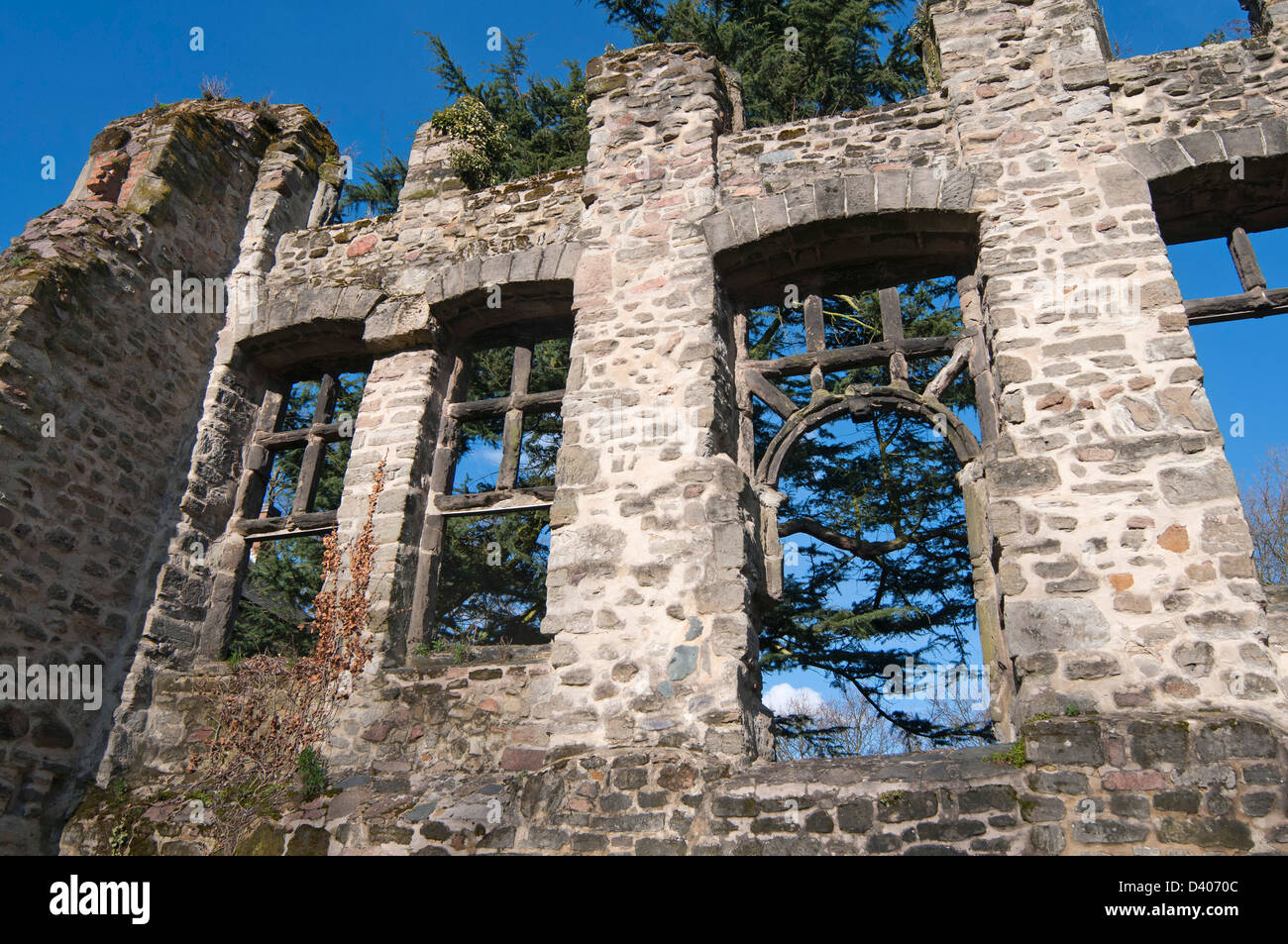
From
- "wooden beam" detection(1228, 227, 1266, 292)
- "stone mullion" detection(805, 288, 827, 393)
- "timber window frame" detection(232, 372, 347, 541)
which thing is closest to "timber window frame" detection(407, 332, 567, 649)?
"timber window frame" detection(232, 372, 347, 541)

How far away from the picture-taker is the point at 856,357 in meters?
6.08

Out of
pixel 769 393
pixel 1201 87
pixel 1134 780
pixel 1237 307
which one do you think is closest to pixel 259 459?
pixel 769 393

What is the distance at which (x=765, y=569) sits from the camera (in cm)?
558

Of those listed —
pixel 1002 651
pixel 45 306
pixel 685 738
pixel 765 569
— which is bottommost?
pixel 685 738

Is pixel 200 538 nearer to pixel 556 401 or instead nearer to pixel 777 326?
pixel 556 401

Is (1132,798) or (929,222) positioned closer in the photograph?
(1132,798)

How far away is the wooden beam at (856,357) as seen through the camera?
5.93m

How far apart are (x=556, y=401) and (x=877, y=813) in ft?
12.0

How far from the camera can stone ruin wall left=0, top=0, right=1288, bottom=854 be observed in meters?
4.34

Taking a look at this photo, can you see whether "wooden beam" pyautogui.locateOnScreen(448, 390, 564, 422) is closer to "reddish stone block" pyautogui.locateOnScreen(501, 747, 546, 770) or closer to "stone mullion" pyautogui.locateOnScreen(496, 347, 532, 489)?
"stone mullion" pyautogui.locateOnScreen(496, 347, 532, 489)

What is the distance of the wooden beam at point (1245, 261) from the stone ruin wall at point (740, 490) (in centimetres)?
49

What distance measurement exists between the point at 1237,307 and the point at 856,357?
7.54ft

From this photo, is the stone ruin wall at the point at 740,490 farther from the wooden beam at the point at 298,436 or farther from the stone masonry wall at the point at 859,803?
the wooden beam at the point at 298,436
